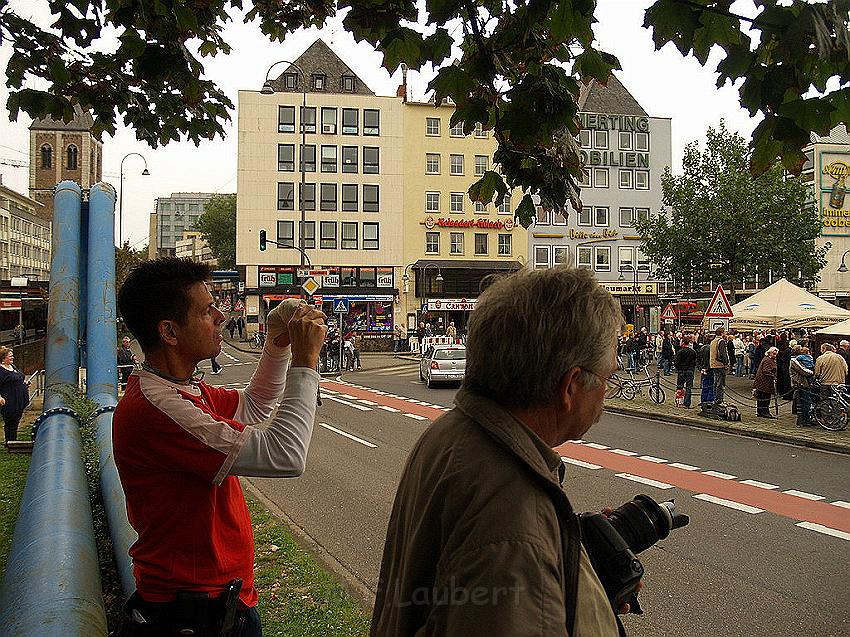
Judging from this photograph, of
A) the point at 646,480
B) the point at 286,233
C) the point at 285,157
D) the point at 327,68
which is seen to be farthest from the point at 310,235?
the point at 646,480

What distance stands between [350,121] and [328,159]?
326 centimetres

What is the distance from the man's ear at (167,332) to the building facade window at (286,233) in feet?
166

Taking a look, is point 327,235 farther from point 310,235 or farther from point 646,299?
point 646,299

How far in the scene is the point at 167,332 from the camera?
8.32 ft

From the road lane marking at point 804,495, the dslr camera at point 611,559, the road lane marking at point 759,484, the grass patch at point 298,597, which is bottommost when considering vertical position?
the road lane marking at point 759,484

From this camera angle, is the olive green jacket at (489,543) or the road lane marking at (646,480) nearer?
the olive green jacket at (489,543)

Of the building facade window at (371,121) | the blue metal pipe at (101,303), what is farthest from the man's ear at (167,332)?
the building facade window at (371,121)

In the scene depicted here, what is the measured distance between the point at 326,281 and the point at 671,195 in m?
24.7

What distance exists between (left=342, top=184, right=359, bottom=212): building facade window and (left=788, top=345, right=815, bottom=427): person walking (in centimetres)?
4014

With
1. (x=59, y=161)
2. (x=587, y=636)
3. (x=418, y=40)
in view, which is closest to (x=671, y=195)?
(x=418, y=40)

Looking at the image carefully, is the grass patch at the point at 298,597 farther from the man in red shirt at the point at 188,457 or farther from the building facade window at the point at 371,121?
the building facade window at the point at 371,121

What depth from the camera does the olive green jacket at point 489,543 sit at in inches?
54.6

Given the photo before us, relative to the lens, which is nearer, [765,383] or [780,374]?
[765,383]

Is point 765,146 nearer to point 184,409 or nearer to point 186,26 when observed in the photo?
point 184,409
